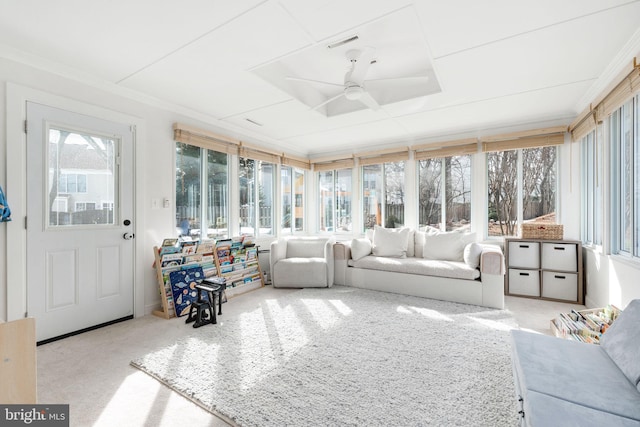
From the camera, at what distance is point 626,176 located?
2662 mm

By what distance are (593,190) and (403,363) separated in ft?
10.4

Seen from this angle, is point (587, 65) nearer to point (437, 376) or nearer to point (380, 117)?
point (380, 117)

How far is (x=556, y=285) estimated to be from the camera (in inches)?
143

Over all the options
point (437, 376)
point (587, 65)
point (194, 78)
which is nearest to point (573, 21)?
point (587, 65)

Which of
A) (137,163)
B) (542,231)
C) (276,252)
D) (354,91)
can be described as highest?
(354,91)

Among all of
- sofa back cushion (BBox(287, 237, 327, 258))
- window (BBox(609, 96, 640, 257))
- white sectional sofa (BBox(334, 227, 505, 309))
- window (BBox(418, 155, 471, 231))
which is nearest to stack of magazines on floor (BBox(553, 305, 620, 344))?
window (BBox(609, 96, 640, 257))

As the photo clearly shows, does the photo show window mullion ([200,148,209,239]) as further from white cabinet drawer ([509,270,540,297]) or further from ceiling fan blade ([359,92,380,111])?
white cabinet drawer ([509,270,540,297])

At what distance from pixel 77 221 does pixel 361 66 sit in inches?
118

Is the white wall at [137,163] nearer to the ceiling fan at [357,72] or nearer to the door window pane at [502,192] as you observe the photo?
the ceiling fan at [357,72]

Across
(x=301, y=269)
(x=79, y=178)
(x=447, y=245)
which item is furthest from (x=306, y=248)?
(x=79, y=178)

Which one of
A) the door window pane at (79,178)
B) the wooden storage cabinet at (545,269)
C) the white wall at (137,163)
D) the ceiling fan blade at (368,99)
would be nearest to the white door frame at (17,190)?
the white wall at (137,163)

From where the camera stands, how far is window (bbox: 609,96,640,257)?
252cm

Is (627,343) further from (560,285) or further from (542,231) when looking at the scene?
(542,231)

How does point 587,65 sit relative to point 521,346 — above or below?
above
